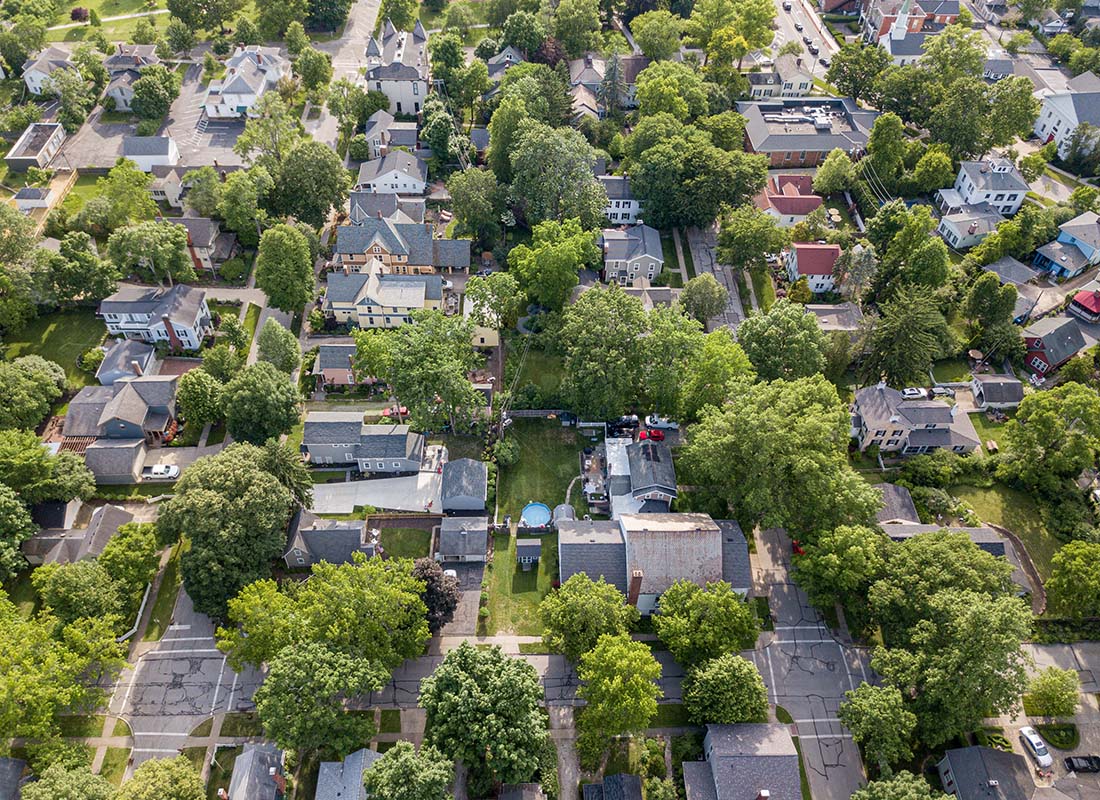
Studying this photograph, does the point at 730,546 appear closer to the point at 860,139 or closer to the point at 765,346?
the point at 765,346

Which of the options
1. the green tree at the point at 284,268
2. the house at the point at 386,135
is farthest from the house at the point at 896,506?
the house at the point at 386,135

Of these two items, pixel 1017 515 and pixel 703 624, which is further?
pixel 1017 515

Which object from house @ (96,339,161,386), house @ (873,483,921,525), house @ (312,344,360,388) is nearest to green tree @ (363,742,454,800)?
house @ (312,344,360,388)

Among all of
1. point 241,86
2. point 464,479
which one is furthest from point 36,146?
point 464,479

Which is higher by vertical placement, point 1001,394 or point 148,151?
point 148,151

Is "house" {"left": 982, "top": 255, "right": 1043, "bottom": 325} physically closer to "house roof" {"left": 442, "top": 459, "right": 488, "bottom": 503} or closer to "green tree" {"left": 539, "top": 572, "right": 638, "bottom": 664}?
"green tree" {"left": 539, "top": 572, "right": 638, "bottom": 664}

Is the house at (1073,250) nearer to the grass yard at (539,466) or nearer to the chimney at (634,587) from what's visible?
the grass yard at (539,466)

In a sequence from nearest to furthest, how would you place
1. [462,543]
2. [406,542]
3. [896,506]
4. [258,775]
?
[258,775] < [462,543] < [406,542] < [896,506]

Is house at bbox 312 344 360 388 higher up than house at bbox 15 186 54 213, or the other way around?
house at bbox 15 186 54 213

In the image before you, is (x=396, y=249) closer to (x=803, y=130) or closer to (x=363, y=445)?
(x=363, y=445)
